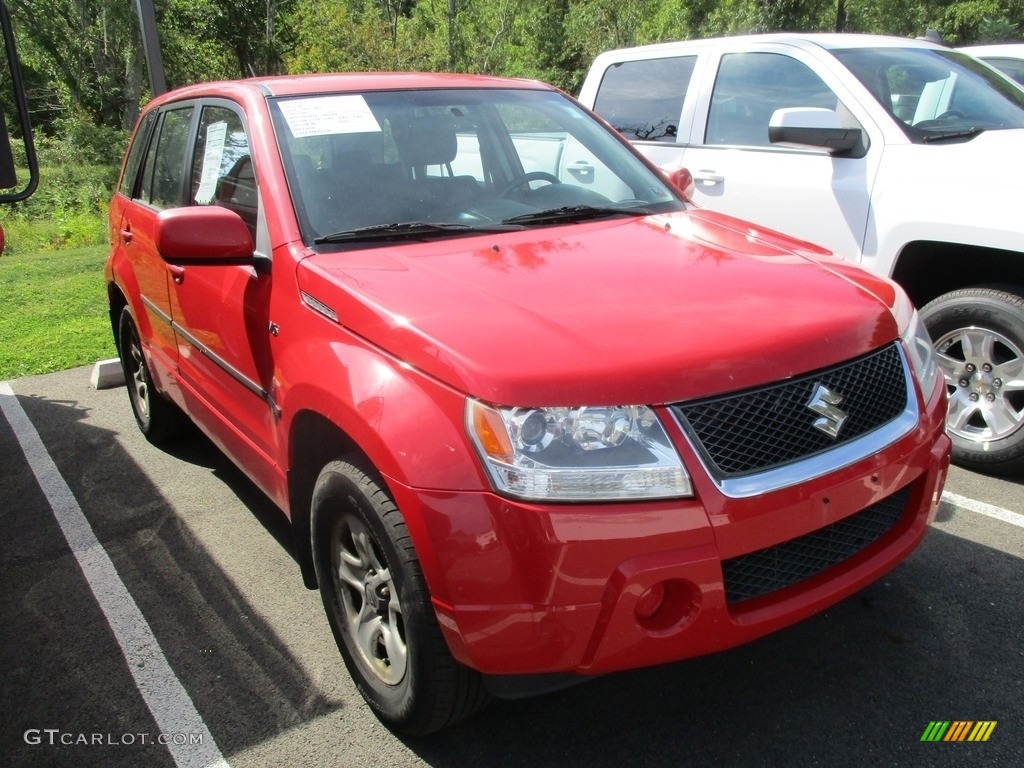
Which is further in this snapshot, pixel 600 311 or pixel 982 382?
pixel 982 382

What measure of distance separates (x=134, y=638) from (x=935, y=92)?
4.80 metres

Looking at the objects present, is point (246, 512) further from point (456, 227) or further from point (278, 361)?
point (456, 227)

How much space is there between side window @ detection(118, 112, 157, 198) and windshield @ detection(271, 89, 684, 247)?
68.4 inches

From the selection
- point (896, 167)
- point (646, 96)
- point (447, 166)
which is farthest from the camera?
point (646, 96)

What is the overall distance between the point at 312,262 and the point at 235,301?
605 mm

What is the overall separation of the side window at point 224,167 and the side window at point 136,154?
100 centimetres

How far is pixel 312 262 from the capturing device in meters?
2.56

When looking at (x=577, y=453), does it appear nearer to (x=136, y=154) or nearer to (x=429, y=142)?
(x=429, y=142)

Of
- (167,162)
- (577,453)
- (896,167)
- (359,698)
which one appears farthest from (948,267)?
(167,162)

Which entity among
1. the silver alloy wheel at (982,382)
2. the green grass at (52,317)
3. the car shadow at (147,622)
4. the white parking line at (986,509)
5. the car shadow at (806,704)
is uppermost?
the silver alloy wheel at (982,382)

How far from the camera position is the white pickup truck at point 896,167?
3.84m

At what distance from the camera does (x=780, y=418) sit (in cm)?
205

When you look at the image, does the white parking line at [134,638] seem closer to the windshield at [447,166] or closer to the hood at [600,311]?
the hood at [600,311]

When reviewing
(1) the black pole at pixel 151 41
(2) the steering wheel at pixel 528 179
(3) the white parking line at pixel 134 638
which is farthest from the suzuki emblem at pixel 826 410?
(1) the black pole at pixel 151 41
